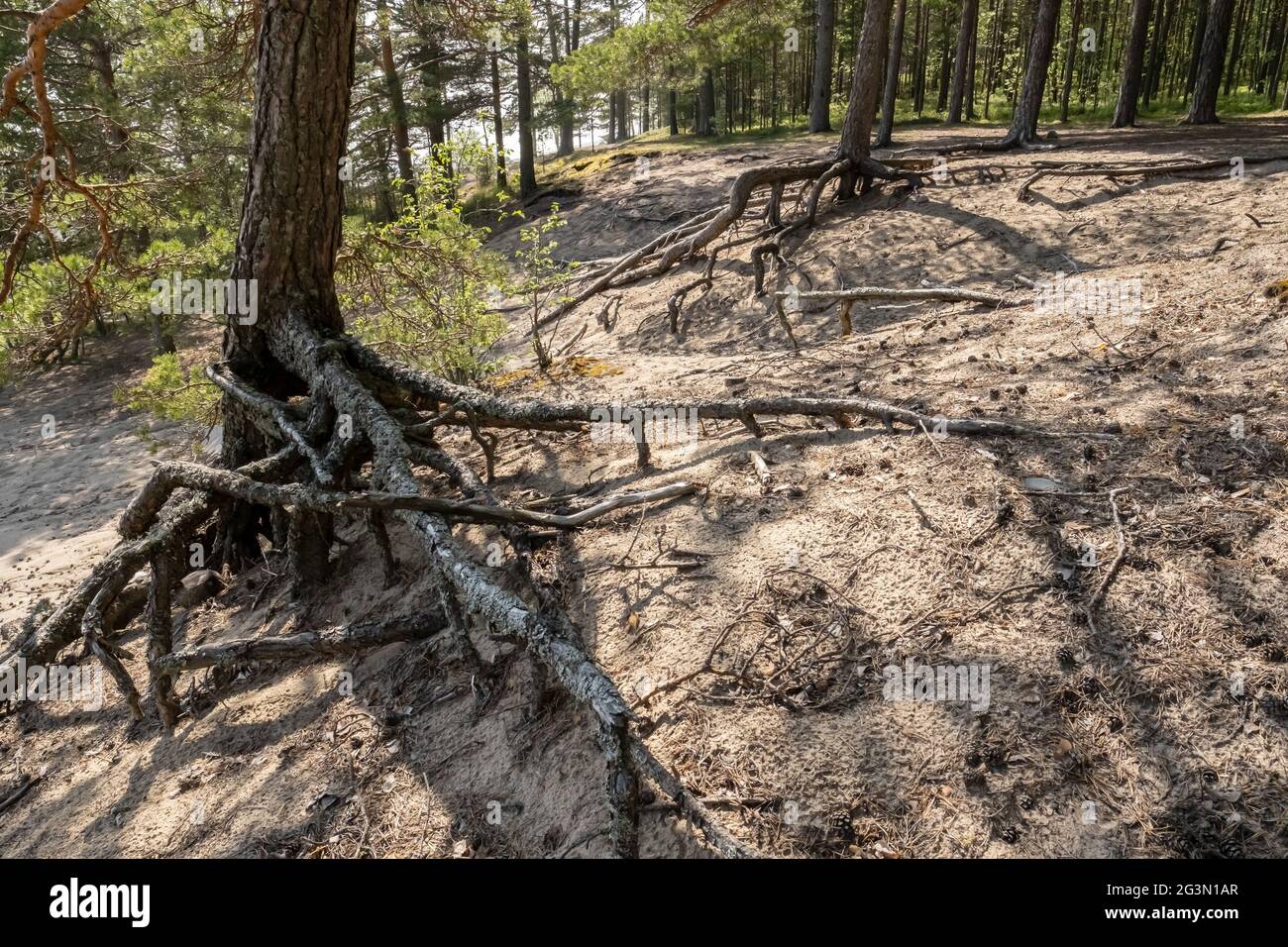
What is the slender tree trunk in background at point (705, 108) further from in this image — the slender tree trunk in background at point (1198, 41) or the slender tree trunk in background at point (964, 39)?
the slender tree trunk in background at point (1198, 41)

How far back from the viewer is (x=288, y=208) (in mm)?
4848

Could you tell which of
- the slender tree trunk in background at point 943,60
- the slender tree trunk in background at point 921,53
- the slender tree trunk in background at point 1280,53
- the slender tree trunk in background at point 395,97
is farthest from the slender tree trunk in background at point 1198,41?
the slender tree trunk in background at point 395,97

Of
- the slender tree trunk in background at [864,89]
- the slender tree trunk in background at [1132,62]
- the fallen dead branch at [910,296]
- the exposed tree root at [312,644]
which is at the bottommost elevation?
the exposed tree root at [312,644]

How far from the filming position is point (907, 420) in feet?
13.8

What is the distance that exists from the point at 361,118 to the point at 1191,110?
18.9m

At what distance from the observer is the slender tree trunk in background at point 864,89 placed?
9.91m

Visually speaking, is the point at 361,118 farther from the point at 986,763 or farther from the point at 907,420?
the point at 986,763

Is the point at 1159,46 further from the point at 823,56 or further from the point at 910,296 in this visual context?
the point at 910,296

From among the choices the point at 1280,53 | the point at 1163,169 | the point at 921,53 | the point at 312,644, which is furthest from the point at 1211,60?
the point at 312,644

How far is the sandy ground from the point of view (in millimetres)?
2443

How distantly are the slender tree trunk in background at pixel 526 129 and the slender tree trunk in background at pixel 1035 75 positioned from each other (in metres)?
13.2

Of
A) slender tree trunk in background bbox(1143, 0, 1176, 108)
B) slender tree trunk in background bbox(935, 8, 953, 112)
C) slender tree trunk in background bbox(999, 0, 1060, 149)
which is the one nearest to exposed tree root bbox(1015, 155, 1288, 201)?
slender tree trunk in background bbox(999, 0, 1060, 149)

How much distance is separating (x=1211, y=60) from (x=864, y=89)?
10777 mm
